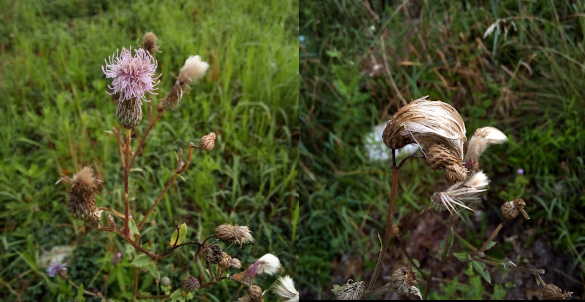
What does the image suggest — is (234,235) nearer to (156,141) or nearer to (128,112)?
(128,112)

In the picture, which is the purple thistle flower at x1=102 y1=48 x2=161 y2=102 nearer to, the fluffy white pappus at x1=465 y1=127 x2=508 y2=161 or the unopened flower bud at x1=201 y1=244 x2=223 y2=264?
the unopened flower bud at x1=201 y1=244 x2=223 y2=264

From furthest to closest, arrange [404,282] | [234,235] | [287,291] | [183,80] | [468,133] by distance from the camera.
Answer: [468,133]
[183,80]
[287,291]
[234,235]
[404,282]

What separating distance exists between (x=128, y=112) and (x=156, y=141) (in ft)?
4.16

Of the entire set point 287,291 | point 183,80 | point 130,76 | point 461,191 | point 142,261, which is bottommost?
point 287,291

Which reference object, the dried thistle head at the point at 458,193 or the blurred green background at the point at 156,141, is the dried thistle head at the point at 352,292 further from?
the blurred green background at the point at 156,141

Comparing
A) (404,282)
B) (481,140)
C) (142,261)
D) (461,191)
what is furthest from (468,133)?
(142,261)

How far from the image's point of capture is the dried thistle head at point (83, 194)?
111cm

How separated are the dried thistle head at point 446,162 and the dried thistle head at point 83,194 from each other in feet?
2.27

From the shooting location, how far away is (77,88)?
9.48ft

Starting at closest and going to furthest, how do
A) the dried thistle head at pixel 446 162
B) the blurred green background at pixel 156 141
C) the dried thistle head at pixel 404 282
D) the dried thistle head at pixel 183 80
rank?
the dried thistle head at pixel 446 162
the dried thistle head at pixel 404 282
the dried thistle head at pixel 183 80
the blurred green background at pixel 156 141

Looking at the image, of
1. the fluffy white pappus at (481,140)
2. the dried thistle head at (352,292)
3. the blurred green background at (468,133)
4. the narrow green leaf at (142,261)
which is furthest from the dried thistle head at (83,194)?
the blurred green background at (468,133)

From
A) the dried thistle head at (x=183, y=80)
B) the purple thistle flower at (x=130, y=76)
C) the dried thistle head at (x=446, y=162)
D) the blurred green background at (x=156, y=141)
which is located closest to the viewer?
the dried thistle head at (x=446, y=162)

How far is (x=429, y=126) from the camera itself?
980 millimetres

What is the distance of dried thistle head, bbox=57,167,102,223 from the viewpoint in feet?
3.66
